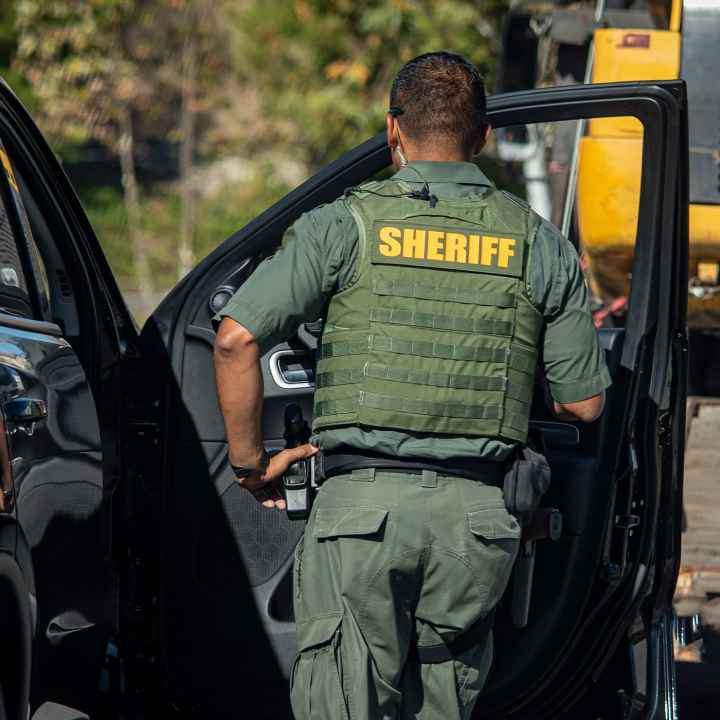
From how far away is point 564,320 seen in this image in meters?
2.51

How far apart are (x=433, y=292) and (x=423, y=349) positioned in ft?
0.37

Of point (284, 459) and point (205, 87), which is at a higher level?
point (205, 87)

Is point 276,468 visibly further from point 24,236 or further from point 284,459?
point 24,236

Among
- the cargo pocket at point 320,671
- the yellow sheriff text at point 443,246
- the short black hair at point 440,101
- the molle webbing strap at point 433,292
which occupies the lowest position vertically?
the cargo pocket at point 320,671

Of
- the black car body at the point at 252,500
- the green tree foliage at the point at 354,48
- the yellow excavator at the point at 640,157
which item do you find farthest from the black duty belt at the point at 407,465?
the green tree foliage at the point at 354,48

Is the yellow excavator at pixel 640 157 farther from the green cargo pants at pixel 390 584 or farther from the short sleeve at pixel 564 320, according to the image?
the green cargo pants at pixel 390 584

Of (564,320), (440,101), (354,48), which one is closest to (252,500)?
(564,320)

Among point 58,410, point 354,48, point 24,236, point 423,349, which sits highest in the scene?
point 354,48

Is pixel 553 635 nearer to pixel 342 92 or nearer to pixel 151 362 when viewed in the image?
pixel 151 362

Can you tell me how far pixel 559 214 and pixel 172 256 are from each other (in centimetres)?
1238

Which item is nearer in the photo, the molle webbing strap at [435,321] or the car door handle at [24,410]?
the car door handle at [24,410]

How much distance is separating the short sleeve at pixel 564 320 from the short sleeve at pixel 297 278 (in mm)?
382

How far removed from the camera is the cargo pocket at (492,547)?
8.06ft

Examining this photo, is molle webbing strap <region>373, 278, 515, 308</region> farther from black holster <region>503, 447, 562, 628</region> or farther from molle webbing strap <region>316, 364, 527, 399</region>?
black holster <region>503, 447, 562, 628</region>
